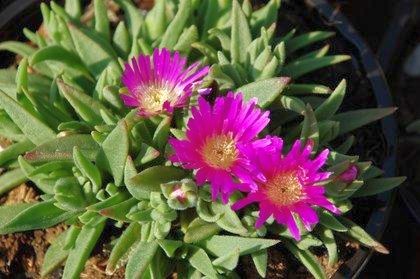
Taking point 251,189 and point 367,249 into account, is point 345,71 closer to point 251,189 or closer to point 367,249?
point 367,249

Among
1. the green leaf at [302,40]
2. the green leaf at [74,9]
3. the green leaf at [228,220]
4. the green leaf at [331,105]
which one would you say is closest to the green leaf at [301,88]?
the green leaf at [331,105]

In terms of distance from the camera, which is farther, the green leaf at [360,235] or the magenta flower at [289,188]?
the green leaf at [360,235]

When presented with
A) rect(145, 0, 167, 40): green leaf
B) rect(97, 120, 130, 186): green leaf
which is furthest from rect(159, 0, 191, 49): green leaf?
rect(97, 120, 130, 186): green leaf

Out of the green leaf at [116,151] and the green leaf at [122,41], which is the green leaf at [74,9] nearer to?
the green leaf at [122,41]

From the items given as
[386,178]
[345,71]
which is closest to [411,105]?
[345,71]

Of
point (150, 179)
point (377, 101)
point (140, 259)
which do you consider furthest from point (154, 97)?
point (377, 101)

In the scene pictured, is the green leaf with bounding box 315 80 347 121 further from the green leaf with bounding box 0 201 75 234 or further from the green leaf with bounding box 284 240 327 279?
the green leaf with bounding box 0 201 75 234
